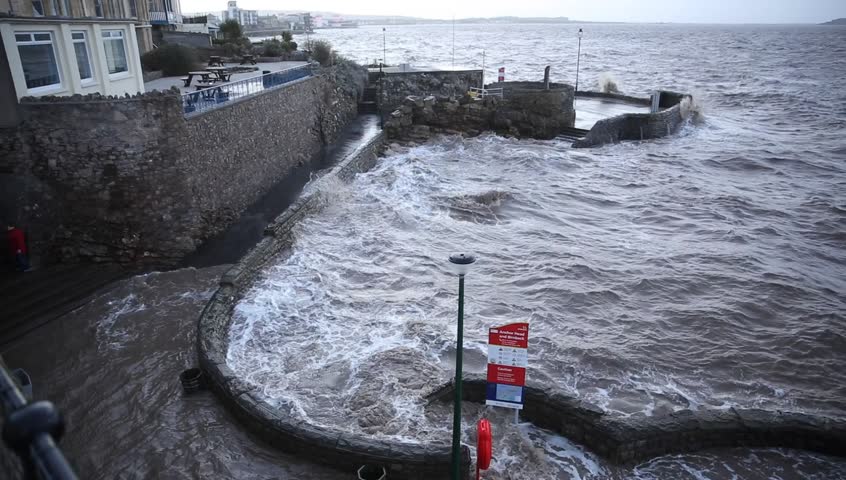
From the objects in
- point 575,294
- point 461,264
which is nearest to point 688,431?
point 461,264

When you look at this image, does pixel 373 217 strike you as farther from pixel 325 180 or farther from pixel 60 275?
pixel 60 275

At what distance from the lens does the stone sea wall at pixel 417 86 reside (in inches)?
1407

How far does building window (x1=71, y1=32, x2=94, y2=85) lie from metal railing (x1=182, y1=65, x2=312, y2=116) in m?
2.57

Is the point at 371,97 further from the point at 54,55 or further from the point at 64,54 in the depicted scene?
the point at 54,55

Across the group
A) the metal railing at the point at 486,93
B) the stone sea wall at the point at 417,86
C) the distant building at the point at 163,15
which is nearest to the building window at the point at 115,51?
the metal railing at the point at 486,93

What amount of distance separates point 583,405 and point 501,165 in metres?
18.3

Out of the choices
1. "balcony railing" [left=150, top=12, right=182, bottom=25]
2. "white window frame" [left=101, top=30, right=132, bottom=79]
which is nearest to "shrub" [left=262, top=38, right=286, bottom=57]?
"balcony railing" [left=150, top=12, right=182, bottom=25]

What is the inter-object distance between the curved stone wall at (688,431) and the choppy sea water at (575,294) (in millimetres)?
208

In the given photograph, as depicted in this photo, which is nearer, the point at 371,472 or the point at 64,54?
the point at 371,472

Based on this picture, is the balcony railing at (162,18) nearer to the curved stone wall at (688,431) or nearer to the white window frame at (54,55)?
the white window frame at (54,55)

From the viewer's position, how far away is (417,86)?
35844 mm

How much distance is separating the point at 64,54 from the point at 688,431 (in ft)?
53.6

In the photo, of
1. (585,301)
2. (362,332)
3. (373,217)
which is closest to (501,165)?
(373,217)

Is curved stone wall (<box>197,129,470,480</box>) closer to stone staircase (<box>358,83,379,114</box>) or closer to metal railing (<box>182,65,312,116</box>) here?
metal railing (<box>182,65,312,116</box>)
